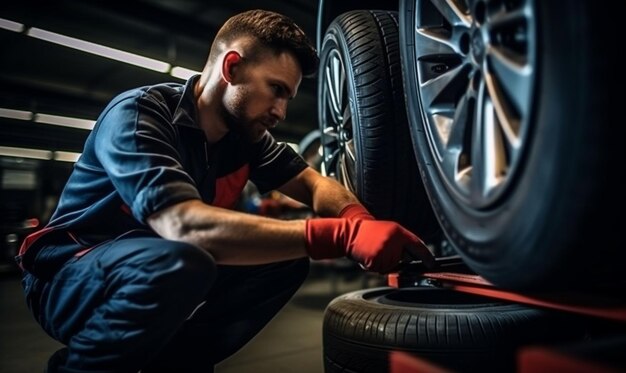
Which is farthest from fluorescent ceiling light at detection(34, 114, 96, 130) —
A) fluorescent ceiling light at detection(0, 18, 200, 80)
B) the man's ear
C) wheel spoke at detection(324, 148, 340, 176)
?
the man's ear

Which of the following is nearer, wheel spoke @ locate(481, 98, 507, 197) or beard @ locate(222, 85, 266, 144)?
wheel spoke @ locate(481, 98, 507, 197)

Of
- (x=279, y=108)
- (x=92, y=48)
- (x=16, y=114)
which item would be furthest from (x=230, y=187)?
(x=16, y=114)

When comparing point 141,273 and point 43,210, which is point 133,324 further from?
point 43,210

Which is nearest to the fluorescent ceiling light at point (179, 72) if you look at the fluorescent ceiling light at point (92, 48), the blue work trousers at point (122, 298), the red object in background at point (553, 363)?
the fluorescent ceiling light at point (92, 48)

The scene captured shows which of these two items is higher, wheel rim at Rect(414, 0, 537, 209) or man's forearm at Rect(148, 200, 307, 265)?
wheel rim at Rect(414, 0, 537, 209)

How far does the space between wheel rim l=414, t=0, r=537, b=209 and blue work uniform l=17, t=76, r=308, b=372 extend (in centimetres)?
50

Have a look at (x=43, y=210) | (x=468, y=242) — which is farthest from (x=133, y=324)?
(x=43, y=210)

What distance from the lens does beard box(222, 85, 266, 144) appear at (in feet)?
3.86

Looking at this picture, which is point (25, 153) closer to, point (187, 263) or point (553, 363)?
point (187, 263)

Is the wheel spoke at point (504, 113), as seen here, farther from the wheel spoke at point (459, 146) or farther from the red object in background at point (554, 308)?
the red object in background at point (554, 308)

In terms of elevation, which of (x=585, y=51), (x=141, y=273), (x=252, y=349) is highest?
(x=585, y=51)

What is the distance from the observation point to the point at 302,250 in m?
0.92

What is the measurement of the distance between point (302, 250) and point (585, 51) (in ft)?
1.97

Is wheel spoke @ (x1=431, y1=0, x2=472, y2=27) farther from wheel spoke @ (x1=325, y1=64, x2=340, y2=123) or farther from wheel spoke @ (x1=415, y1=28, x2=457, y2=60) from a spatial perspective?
wheel spoke @ (x1=325, y1=64, x2=340, y2=123)
